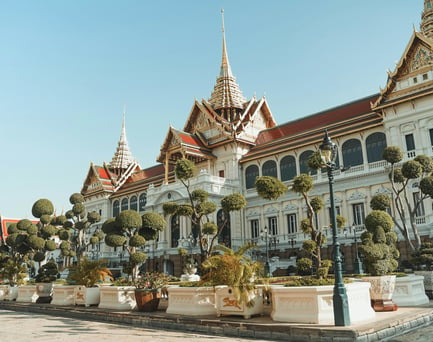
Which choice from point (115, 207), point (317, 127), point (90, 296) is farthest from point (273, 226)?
point (115, 207)

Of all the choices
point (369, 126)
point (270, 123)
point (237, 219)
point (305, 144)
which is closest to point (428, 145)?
point (369, 126)

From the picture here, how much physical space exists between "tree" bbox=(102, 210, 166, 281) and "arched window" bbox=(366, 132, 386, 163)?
17318 millimetres

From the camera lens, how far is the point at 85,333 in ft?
36.3

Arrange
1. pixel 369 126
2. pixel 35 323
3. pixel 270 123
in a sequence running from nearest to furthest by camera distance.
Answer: pixel 35 323
pixel 369 126
pixel 270 123

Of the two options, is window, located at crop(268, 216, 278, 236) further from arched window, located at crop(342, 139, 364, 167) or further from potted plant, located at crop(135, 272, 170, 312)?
potted plant, located at crop(135, 272, 170, 312)

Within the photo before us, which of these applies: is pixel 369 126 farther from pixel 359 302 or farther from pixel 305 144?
pixel 359 302

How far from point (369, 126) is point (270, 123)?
15.5 metres

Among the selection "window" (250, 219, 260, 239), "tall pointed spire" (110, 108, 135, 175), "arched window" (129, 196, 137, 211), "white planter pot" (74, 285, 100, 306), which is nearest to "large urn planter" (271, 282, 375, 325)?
"white planter pot" (74, 285, 100, 306)

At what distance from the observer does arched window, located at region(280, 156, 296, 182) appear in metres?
34.2

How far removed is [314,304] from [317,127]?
26.1 metres

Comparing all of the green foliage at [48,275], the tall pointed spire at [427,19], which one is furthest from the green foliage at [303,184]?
the tall pointed spire at [427,19]

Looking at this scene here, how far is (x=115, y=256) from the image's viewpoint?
45219 millimetres

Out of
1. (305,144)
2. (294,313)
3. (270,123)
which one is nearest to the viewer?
(294,313)

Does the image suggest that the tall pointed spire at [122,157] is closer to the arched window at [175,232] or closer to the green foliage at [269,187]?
the arched window at [175,232]
